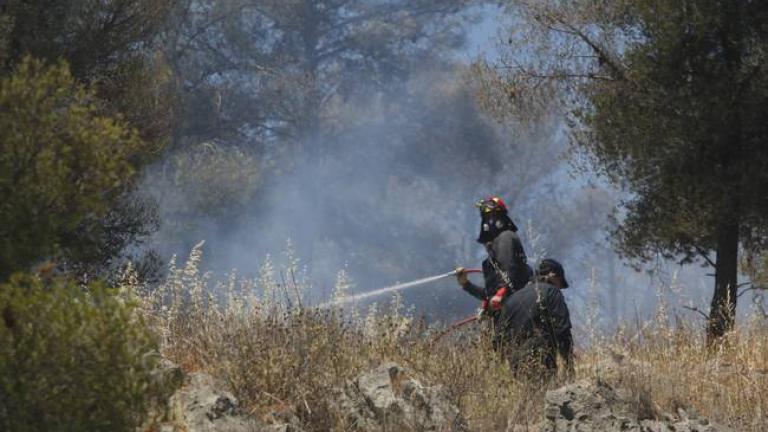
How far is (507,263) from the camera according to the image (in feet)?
32.1

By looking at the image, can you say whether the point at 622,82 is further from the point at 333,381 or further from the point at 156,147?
the point at 333,381

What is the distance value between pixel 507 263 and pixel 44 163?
16.2 feet

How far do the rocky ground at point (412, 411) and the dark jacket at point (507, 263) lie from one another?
6.90 feet

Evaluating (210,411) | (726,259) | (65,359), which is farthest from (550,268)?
(65,359)

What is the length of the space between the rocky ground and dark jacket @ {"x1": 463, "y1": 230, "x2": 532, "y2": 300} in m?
2.10

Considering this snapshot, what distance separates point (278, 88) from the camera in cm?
3681

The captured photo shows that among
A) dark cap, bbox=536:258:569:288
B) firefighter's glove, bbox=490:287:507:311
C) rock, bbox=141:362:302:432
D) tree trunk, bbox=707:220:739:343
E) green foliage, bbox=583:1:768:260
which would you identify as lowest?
rock, bbox=141:362:302:432

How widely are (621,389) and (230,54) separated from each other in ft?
104

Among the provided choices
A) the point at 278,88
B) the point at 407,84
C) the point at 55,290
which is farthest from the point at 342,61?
the point at 55,290

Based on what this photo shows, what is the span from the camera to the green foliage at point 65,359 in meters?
5.01

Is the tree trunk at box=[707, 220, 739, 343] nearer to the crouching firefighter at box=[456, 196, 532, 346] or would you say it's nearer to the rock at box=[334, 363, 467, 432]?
the crouching firefighter at box=[456, 196, 532, 346]

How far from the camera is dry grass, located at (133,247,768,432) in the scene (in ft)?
26.1

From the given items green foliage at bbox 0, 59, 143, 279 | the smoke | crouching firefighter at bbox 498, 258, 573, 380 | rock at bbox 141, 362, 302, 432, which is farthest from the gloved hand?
the smoke

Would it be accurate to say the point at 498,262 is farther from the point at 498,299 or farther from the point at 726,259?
the point at 726,259
